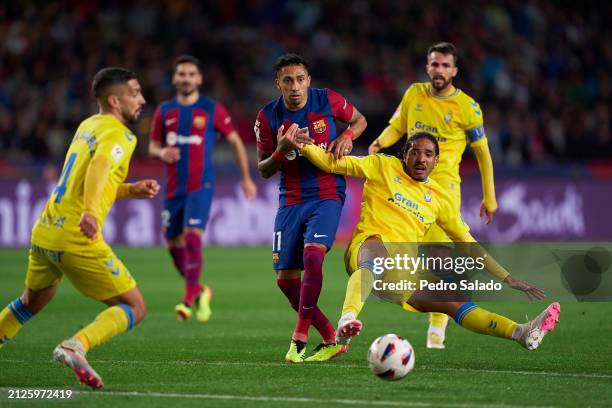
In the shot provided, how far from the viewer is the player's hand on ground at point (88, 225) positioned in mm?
6188

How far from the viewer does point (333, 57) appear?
75.4 ft

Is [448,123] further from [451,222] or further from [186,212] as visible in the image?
[186,212]

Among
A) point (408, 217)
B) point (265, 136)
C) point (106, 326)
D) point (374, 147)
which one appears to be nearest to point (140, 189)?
point (106, 326)

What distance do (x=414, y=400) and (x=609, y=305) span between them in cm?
638

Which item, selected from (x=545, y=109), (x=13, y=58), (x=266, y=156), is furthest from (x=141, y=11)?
(x=266, y=156)

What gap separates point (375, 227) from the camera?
7.85 metres

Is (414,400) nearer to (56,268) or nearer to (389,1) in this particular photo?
(56,268)

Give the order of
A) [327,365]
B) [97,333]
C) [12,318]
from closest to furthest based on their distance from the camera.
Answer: [97,333] < [12,318] < [327,365]

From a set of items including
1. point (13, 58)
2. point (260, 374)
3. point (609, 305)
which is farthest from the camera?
point (13, 58)

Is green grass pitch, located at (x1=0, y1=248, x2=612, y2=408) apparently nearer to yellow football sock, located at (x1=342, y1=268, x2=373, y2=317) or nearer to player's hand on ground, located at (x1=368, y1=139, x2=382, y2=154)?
yellow football sock, located at (x1=342, y1=268, x2=373, y2=317)

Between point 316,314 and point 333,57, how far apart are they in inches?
608

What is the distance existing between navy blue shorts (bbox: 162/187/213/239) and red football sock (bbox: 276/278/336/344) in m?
3.29

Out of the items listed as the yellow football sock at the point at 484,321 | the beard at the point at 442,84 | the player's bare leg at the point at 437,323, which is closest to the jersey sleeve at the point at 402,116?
the beard at the point at 442,84

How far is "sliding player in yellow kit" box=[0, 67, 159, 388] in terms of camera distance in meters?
6.32
